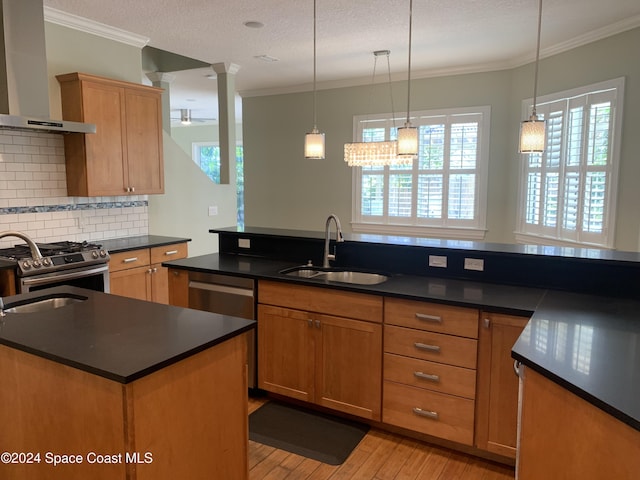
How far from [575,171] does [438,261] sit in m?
2.66

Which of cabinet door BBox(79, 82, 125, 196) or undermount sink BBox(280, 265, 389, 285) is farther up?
cabinet door BBox(79, 82, 125, 196)

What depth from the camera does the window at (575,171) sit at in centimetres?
432

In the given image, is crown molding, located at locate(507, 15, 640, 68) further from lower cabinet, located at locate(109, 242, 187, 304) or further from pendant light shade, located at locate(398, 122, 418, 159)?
lower cabinet, located at locate(109, 242, 187, 304)

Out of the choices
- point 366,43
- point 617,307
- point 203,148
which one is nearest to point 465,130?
point 366,43

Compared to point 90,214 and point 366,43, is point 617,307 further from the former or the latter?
point 90,214

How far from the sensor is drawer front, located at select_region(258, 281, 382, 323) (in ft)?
8.57

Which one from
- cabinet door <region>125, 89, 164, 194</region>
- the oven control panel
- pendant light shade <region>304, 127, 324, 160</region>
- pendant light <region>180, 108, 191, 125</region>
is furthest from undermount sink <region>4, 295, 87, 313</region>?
pendant light <region>180, 108, 191, 125</region>

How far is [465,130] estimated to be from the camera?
5910 millimetres

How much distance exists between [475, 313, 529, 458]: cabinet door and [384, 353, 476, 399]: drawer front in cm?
6

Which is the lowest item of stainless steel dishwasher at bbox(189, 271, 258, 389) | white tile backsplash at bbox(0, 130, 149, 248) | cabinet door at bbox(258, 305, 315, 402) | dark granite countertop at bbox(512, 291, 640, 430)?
cabinet door at bbox(258, 305, 315, 402)

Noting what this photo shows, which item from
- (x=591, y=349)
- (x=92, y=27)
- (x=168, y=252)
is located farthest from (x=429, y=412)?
(x=92, y=27)

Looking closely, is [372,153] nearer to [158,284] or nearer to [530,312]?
[158,284]

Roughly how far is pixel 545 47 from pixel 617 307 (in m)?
3.62

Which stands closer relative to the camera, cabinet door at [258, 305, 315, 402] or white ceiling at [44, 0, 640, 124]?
cabinet door at [258, 305, 315, 402]
